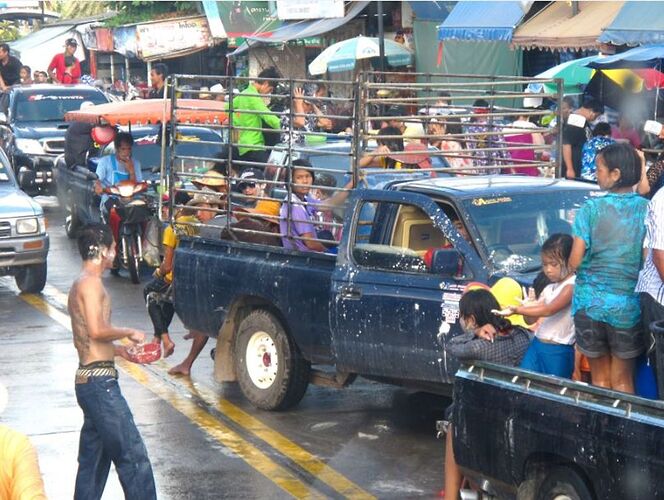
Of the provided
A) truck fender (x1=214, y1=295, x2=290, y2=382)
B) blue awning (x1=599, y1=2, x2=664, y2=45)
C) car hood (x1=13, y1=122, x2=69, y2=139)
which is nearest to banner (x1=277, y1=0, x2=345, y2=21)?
car hood (x1=13, y1=122, x2=69, y2=139)

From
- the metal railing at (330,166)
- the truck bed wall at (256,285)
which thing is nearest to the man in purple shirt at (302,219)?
the metal railing at (330,166)

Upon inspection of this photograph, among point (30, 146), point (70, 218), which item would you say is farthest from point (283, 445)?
point (30, 146)

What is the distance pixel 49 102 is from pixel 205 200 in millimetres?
13929

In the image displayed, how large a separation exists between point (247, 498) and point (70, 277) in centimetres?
Result: 937

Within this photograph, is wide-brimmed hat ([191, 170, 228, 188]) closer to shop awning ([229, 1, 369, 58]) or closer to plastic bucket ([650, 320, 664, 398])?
plastic bucket ([650, 320, 664, 398])

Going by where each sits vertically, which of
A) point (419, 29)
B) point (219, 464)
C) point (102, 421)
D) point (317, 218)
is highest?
point (419, 29)

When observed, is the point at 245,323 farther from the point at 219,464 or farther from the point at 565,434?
the point at 565,434

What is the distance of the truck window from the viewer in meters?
9.53

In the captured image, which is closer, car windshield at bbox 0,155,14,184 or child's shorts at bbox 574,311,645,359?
child's shorts at bbox 574,311,645,359

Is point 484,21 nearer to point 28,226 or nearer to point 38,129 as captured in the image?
point 38,129

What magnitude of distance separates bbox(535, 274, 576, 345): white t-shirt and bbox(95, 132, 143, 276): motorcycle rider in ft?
34.3

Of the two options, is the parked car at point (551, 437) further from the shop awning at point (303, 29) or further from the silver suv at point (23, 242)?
the shop awning at point (303, 29)

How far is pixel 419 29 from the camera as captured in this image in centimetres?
2792

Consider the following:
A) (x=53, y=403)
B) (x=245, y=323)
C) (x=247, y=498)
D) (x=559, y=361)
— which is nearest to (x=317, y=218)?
(x=245, y=323)
